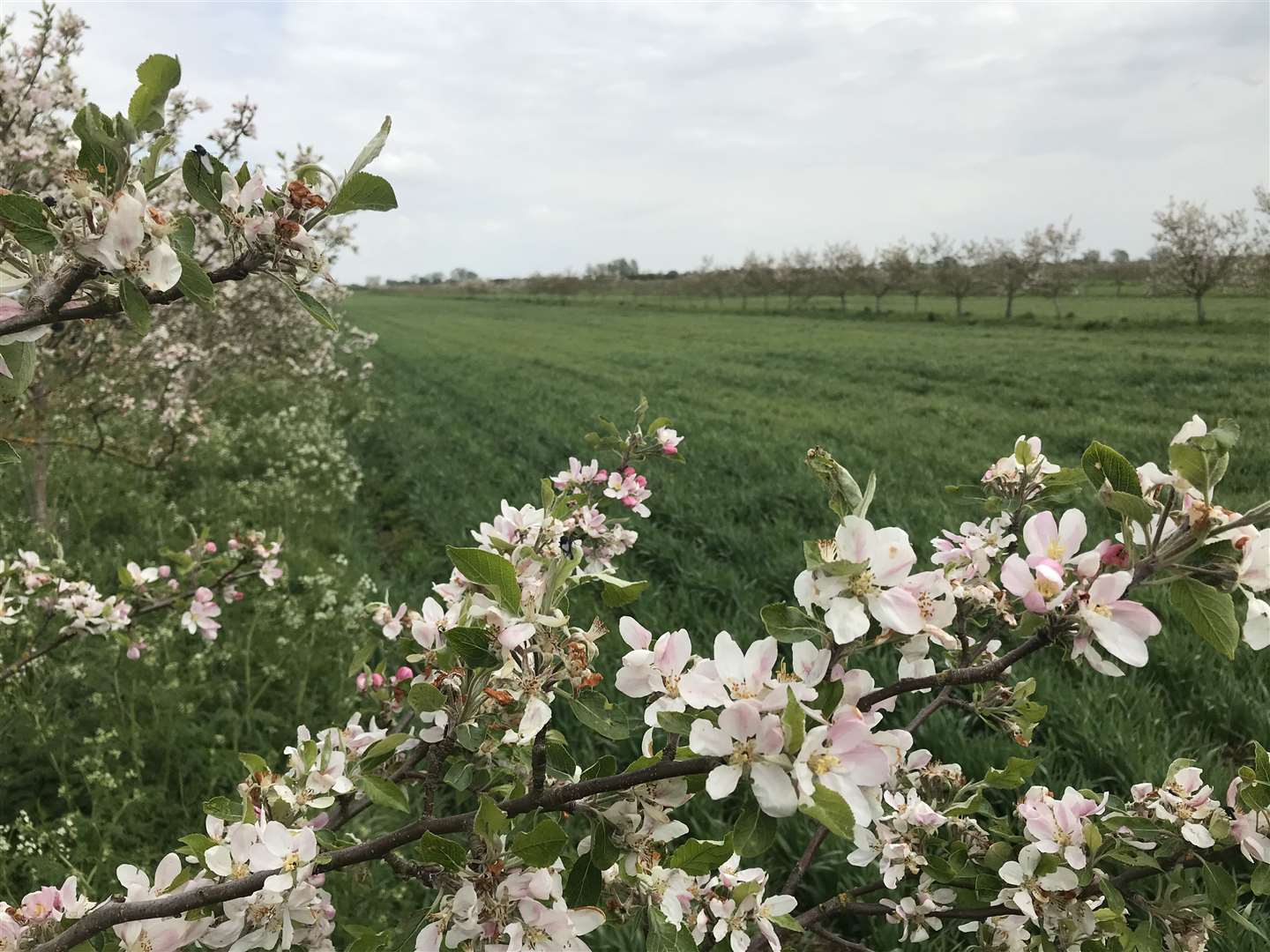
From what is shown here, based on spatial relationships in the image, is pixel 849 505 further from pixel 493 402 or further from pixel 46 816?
pixel 493 402

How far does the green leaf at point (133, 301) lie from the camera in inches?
32.8

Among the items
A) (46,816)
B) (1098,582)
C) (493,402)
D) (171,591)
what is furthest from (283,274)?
(493,402)

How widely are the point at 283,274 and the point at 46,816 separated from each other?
10.6ft

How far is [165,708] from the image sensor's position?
347 cm

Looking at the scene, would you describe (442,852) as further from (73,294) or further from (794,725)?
(73,294)

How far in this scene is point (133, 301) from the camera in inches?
33.1

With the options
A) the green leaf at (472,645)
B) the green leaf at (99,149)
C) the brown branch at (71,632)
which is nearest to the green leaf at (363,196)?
the green leaf at (99,149)

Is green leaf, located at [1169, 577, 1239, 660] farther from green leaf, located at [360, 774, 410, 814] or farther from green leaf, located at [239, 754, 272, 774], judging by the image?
green leaf, located at [239, 754, 272, 774]

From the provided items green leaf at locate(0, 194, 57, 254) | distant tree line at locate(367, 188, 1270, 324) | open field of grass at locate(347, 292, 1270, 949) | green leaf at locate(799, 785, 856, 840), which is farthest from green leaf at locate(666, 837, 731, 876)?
distant tree line at locate(367, 188, 1270, 324)

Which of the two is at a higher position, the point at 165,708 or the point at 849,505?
the point at 849,505

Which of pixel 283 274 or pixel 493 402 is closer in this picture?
pixel 283 274

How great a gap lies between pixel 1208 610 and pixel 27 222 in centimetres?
134

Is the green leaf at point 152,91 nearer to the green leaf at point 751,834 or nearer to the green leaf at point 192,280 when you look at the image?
the green leaf at point 192,280

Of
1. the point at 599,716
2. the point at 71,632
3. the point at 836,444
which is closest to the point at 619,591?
the point at 599,716
